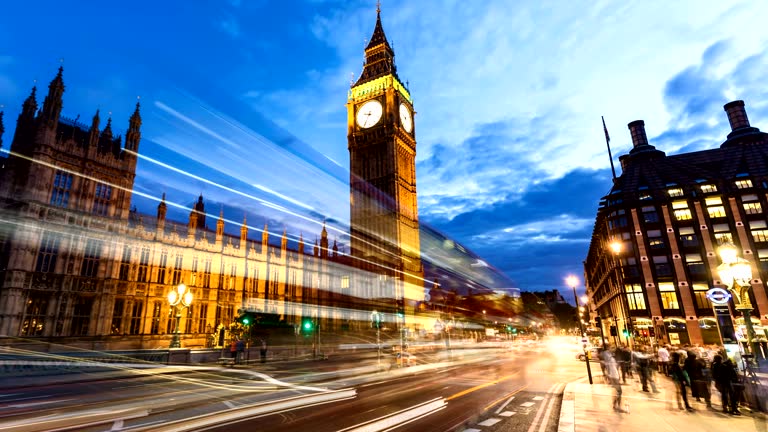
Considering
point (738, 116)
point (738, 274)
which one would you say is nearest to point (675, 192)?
point (738, 116)

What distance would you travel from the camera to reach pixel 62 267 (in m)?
35.3

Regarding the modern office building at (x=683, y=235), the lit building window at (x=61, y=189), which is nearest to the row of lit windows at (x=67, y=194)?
the lit building window at (x=61, y=189)

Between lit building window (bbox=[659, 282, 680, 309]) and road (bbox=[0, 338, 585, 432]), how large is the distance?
147 ft

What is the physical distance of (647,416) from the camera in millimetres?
11078

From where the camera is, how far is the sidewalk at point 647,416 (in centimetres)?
974

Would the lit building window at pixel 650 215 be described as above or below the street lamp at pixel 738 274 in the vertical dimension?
above

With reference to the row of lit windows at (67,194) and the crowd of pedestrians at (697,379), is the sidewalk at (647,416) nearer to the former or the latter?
the crowd of pedestrians at (697,379)

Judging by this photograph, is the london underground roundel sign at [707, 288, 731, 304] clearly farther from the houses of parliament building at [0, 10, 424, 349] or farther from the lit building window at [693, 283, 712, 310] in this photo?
the lit building window at [693, 283, 712, 310]

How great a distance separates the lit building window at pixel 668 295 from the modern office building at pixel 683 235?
0.11m

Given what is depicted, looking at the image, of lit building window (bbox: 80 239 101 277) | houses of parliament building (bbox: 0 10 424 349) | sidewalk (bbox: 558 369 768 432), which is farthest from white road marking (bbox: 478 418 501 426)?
lit building window (bbox: 80 239 101 277)

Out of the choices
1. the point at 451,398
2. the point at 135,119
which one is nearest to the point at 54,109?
the point at 135,119

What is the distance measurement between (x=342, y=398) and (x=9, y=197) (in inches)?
1636

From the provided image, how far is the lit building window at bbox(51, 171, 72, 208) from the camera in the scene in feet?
119

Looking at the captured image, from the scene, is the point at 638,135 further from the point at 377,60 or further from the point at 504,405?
the point at 504,405
